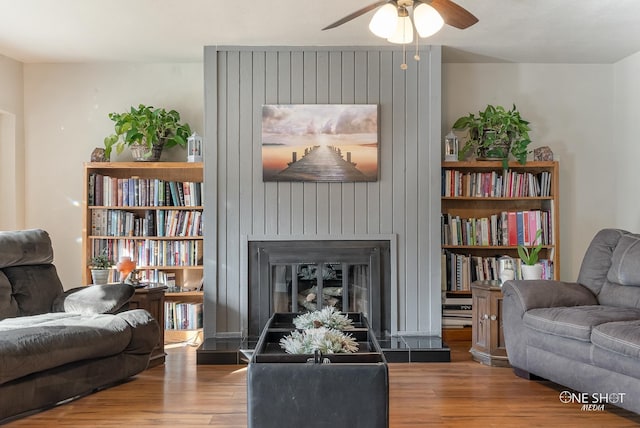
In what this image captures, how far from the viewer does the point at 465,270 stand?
5.15m

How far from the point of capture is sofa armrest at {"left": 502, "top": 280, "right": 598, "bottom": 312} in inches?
147

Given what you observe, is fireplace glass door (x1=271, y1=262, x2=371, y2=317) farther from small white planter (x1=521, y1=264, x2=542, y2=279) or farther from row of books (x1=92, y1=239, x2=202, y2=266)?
small white planter (x1=521, y1=264, x2=542, y2=279)

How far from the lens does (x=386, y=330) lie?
15.8 ft

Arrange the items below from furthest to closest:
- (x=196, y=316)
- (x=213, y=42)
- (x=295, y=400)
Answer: (x=196, y=316)
(x=213, y=42)
(x=295, y=400)

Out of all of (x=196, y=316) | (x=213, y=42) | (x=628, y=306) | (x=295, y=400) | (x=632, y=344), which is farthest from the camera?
(x=196, y=316)

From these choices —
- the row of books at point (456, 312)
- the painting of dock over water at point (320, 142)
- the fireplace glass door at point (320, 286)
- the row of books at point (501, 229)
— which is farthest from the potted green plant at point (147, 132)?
the row of books at point (456, 312)

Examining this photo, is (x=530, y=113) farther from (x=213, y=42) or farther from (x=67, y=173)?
(x=67, y=173)

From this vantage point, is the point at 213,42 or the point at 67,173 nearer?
the point at 213,42

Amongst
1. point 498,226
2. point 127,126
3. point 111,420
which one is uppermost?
point 127,126

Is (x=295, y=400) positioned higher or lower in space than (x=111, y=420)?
higher

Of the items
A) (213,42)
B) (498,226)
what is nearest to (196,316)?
(213,42)

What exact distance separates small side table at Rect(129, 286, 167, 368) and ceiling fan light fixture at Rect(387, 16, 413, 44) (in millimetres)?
2513

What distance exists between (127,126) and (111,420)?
2.70 meters

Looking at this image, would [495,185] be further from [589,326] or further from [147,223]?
[147,223]
